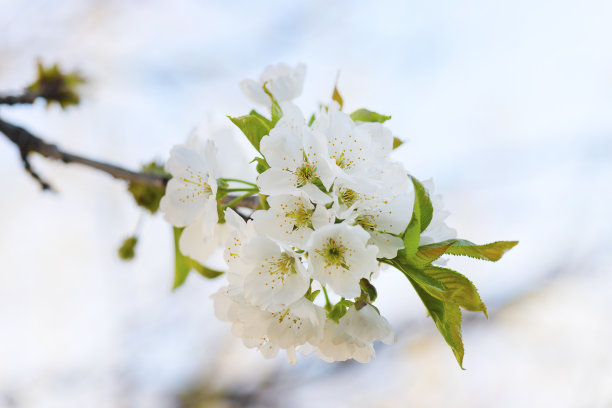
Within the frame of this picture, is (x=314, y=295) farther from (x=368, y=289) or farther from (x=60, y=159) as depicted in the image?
(x=60, y=159)

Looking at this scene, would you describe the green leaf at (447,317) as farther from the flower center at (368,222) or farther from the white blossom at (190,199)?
the white blossom at (190,199)

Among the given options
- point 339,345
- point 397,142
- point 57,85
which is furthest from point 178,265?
point 57,85

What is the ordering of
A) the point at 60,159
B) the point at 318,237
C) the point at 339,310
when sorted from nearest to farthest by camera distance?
the point at 318,237, the point at 339,310, the point at 60,159

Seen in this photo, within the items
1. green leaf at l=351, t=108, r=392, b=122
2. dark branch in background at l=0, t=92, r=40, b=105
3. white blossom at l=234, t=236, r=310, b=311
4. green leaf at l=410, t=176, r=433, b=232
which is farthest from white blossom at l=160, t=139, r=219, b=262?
dark branch in background at l=0, t=92, r=40, b=105

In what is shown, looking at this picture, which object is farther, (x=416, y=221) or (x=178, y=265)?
(x=178, y=265)

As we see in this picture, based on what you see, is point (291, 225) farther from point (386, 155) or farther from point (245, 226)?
point (386, 155)

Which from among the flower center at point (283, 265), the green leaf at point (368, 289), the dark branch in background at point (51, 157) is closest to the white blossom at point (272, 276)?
the flower center at point (283, 265)
